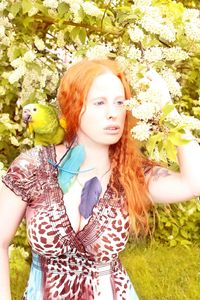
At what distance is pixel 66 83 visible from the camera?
2.55m

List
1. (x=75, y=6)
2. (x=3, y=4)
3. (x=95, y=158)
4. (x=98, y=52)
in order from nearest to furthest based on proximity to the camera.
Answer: (x=95, y=158) < (x=98, y=52) < (x=75, y=6) < (x=3, y=4)

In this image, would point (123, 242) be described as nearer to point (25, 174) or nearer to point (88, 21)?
point (25, 174)

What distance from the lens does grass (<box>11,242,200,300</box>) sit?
488cm

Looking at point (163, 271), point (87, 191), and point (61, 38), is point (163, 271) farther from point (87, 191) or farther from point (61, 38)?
point (87, 191)

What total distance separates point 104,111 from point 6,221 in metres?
0.51

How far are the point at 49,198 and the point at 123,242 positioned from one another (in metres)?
0.29

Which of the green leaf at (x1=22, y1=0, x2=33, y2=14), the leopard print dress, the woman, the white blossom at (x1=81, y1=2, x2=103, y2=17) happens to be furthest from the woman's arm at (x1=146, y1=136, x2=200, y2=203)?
the green leaf at (x1=22, y1=0, x2=33, y2=14)

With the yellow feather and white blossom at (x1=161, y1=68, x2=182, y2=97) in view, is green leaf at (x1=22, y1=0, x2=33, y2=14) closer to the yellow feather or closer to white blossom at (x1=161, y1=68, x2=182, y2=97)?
the yellow feather

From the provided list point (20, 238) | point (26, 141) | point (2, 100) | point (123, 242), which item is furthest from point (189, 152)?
point (20, 238)

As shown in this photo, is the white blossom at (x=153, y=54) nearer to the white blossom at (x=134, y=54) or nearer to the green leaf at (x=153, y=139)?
the white blossom at (x=134, y=54)

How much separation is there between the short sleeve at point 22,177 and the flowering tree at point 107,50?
0.40 metres

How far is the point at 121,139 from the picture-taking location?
8.57 ft

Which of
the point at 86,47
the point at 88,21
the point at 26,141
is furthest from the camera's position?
the point at 26,141

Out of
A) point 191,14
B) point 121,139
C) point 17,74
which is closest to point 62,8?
point 17,74
